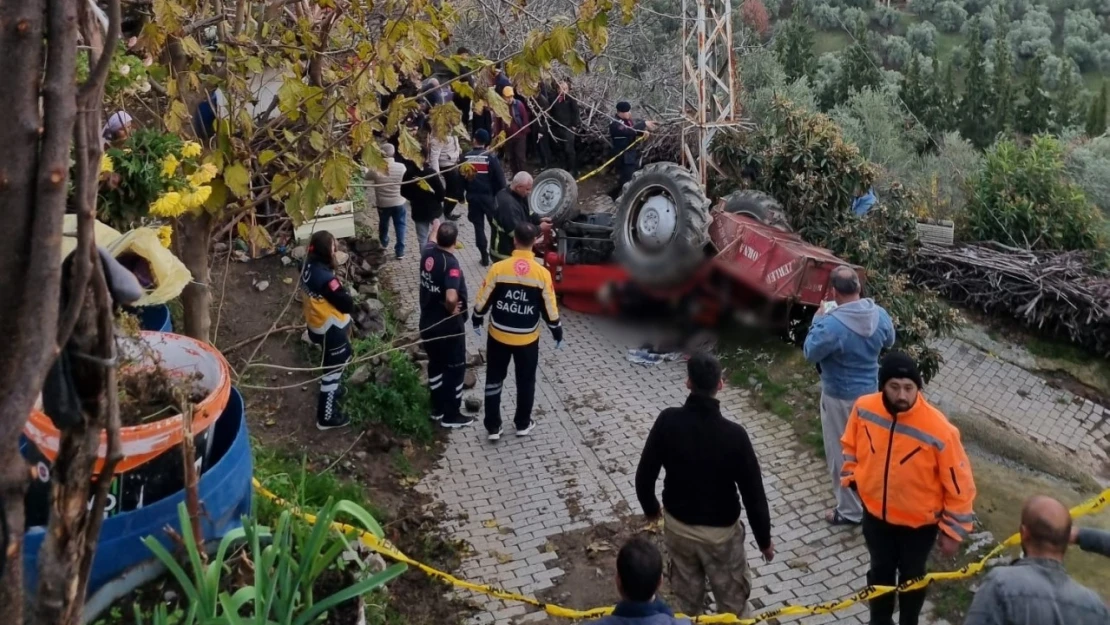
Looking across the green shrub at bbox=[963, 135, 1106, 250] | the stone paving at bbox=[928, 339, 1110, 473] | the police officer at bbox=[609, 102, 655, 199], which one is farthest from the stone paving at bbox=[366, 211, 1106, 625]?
the police officer at bbox=[609, 102, 655, 199]

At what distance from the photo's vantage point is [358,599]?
A: 11.4 ft

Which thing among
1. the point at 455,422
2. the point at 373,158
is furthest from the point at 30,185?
the point at 455,422

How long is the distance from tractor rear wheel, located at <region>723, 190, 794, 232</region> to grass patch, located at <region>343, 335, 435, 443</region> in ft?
12.2

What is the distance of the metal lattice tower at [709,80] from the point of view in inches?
370

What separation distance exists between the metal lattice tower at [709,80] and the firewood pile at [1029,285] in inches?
103

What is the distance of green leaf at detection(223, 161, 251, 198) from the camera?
3559mm

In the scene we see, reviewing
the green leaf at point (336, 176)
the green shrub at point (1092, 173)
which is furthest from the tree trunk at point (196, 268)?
the green shrub at point (1092, 173)

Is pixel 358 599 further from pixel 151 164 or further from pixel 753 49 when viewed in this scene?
pixel 753 49

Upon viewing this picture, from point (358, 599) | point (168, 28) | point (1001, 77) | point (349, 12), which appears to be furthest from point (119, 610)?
point (1001, 77)

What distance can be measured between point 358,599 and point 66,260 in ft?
6.77

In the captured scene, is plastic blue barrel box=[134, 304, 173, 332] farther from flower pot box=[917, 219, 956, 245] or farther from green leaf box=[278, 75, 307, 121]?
flower pot box=[917, 219, 956, 245]

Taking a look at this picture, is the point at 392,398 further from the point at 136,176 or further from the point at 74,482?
the point at 74,482

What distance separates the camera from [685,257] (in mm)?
7715

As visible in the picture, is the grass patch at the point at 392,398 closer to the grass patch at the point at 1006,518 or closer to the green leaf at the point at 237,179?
the green leaf at the point at 237,179
